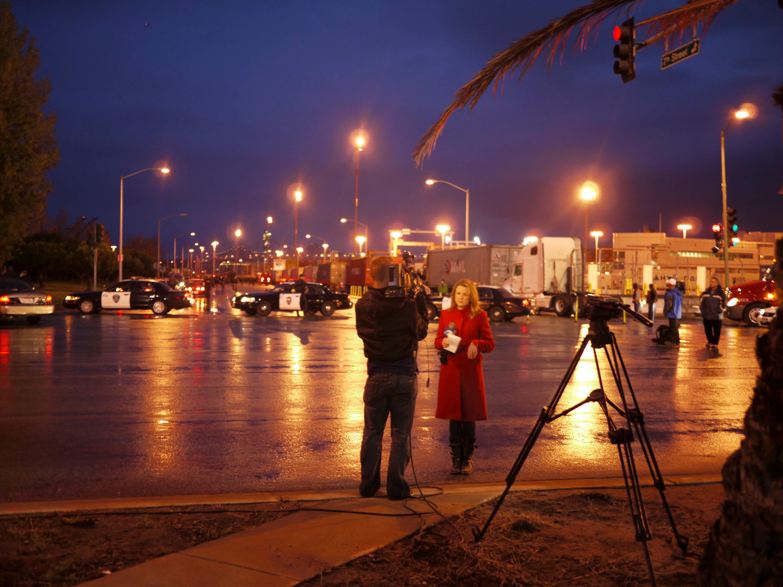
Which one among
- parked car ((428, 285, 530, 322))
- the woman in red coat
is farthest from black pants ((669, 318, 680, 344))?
the woman in red coat

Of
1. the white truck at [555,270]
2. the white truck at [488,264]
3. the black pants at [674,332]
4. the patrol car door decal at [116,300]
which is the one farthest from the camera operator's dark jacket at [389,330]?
the white truck at [488,264]

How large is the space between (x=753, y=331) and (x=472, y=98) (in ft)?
81.2

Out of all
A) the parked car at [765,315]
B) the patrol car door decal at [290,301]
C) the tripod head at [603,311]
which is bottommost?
the parked car at [765,315]

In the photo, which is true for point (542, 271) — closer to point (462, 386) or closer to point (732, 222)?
point (732, 222)

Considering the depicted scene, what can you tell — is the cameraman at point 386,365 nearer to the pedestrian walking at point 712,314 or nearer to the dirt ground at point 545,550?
the dirt ground at point 545,550

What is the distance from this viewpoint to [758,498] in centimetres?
292

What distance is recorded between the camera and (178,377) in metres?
13.4

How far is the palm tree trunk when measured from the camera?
2.88 metres

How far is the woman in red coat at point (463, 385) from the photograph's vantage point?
6.86 meters

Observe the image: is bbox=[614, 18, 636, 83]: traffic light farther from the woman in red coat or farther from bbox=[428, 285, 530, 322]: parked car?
bbox=[428, 285, 530, 322]: parked car

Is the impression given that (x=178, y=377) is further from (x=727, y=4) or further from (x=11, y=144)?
(x=11, y=144)

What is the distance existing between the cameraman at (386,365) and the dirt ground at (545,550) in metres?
0.88

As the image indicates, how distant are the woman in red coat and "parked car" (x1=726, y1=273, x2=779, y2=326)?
25.5 m

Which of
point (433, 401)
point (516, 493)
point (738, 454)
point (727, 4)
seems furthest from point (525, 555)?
point (433, 401)
